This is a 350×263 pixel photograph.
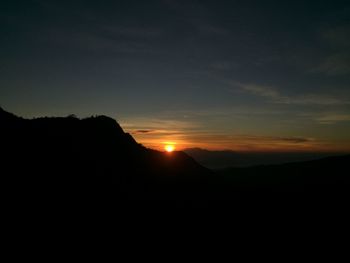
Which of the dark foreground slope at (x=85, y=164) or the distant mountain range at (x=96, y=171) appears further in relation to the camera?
the dark foreground slope at (x=85, y=164)

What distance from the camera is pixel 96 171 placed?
3092 centimetres

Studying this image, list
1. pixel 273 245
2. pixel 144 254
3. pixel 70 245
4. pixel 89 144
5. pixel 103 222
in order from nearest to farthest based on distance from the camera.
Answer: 1. pixel 70 245
2. pixel 144 254
3. pixel 103 222
4. pixel 273 245
5. pixel 89 144

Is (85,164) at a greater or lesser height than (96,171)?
greater

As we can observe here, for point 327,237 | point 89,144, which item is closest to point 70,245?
point 89,144

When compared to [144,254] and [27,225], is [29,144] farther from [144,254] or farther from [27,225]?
[144,254]

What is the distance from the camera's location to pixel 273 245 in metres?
27.5

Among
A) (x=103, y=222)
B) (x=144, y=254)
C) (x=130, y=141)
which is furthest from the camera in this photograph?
(x=130, y=141)

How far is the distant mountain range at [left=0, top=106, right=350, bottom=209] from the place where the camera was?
84.2ft

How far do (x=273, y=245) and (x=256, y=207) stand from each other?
784cm

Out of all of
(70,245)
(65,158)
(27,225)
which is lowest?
(70,245)

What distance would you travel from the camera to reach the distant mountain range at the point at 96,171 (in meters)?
25.7

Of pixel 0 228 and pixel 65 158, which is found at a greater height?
pixel 65 158

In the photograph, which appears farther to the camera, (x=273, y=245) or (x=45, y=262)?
(x=273, y=245)

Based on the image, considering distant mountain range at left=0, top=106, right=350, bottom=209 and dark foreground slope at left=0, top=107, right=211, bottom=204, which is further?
dark foreground slope at left=0, top=107, right=211, bottom=204
